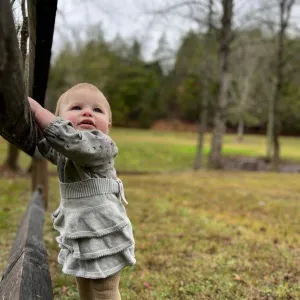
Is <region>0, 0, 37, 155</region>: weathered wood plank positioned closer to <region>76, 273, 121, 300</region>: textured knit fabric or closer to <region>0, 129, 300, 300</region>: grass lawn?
<region>76, 273, 121, 300</region>: textured knit fabric

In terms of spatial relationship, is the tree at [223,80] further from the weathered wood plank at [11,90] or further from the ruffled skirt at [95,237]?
the weathered wood plank at [11,90]

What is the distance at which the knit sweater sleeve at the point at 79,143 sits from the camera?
58.1 inches

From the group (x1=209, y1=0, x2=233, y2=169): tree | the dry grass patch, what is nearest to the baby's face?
the dry grass patch

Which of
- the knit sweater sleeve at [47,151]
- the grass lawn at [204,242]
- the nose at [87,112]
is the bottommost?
the grass lawn at [204,242]

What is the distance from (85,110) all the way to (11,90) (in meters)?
0.56

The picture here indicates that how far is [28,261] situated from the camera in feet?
7.21

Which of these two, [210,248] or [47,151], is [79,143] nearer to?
[47,151]

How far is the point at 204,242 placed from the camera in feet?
12.7

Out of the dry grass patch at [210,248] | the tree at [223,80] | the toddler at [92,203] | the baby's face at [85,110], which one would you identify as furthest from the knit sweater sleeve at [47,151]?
the tree at [223,80]

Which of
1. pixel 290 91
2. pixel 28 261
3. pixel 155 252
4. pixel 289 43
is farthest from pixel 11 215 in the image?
pixel 290 91

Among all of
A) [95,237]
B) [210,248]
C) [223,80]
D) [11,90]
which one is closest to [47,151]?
[95,237]

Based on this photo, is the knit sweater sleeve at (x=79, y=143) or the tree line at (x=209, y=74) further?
the tree line at (x=209, y=74)

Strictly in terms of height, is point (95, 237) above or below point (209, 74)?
below

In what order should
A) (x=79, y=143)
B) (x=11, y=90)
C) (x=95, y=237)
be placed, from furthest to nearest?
1. (x=95, y=237)
2. (x=79, y=143)
3. (x=11, y=90)
